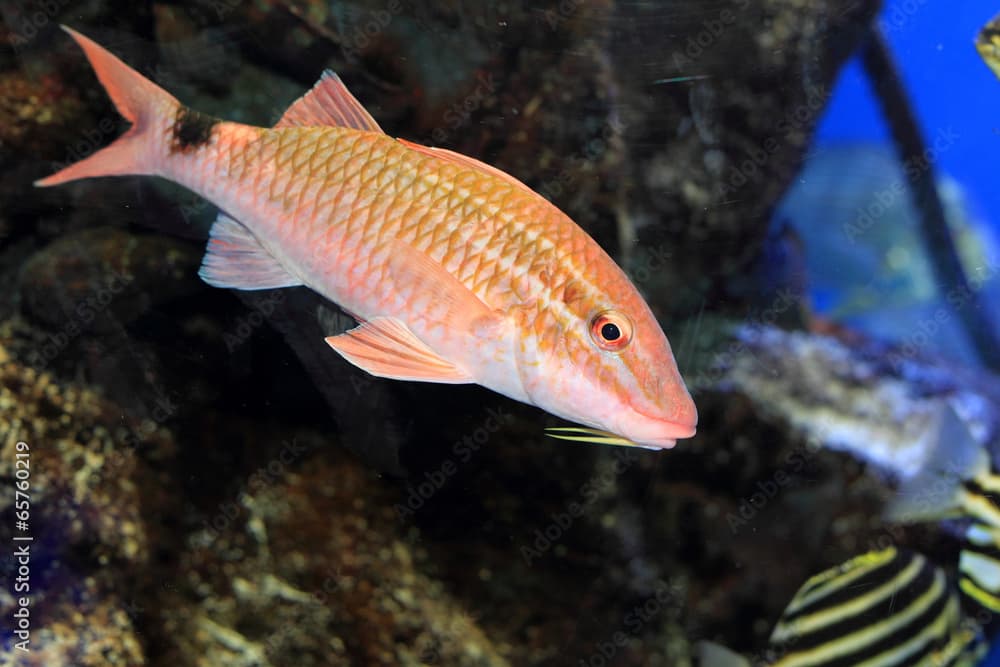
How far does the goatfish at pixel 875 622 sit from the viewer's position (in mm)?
1527

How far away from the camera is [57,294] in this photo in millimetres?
1569

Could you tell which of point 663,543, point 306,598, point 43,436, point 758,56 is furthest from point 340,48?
point 663,543

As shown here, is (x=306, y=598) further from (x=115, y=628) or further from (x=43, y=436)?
(x=43, y=436)

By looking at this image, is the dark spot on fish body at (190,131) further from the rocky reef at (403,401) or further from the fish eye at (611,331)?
the fish eye at (611,331)

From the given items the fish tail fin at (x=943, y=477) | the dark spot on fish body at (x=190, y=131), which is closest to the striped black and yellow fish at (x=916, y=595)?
the fish tail fin at (x=943, y=477)

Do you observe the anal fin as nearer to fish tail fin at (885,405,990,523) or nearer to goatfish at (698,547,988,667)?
goatfish at (698,547,988,667)

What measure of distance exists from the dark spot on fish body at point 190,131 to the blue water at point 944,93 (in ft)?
5.54

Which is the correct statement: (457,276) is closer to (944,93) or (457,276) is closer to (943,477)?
(943,477)

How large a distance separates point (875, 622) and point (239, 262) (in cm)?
185

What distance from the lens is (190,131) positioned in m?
1.20

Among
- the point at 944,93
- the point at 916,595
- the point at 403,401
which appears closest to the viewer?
the point at 403,401

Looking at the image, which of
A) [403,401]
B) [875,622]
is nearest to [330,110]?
[403,401]

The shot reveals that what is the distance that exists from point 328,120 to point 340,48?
474 millimetres

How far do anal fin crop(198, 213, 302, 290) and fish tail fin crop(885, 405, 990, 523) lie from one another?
1838 mm
